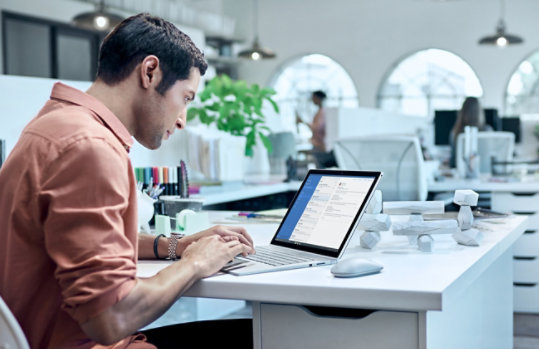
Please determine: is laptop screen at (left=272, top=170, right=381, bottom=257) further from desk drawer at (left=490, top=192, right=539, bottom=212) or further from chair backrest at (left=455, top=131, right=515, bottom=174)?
chair backrest at (left=455, top=131, right=515, bottom=174)

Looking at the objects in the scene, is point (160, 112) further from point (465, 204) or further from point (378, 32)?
point (378, 32)

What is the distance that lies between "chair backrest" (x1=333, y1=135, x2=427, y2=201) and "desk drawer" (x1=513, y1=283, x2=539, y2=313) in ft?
2.37

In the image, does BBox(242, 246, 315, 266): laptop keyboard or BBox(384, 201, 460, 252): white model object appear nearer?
BBox(242, 246, 315, 266): laptop keyboard

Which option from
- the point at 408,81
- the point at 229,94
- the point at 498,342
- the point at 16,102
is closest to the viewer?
the point at 498,342

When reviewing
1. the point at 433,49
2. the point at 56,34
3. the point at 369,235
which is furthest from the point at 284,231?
the point at 433,49

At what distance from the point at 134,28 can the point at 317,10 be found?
10899 mm

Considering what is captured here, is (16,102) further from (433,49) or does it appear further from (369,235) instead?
(433,49)

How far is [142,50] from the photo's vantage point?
1180 mm

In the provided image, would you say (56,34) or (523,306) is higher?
(56,34)

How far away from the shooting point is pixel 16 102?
257 centimetres

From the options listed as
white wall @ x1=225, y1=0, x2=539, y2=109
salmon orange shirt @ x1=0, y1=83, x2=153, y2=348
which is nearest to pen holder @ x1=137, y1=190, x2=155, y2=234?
salmon orange shirt @ x1=0, y1=83, x2=153, y2=348

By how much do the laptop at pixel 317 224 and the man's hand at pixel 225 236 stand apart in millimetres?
30

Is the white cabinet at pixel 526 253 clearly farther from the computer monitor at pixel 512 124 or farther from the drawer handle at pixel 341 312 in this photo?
the computer monitor at pixel 512 124

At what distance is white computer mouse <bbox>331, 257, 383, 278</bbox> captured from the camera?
3.97 ft
